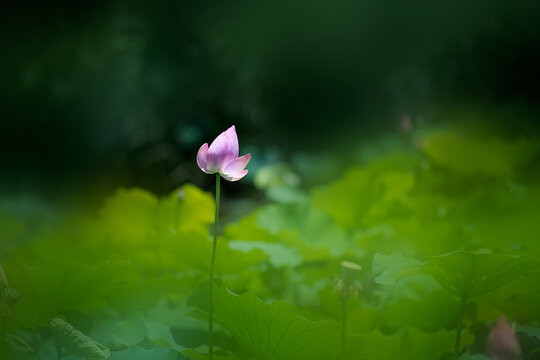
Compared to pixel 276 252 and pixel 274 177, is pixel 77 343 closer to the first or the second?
pixel 276 252

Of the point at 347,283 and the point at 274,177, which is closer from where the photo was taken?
the point at 347,283

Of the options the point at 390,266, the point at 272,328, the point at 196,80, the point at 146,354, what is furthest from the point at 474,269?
the point at 196,80

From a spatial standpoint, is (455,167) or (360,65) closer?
(455,167)

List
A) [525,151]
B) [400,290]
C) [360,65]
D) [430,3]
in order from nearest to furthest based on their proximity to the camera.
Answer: [400,290], [525,151], [430,3], [360,65]

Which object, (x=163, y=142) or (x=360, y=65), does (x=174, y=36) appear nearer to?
(x=163, y=142)

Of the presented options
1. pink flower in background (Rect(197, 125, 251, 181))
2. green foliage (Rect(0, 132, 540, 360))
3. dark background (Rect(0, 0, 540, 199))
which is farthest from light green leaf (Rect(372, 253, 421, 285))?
dark background (Rect(0, 0, 540, 199))

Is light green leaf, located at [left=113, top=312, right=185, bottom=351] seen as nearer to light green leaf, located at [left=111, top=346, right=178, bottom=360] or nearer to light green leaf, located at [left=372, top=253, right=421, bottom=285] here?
light green leaf, located at [left=111, top=346, right=178, bottom=360]

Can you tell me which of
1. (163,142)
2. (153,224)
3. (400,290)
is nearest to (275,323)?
(400,290)

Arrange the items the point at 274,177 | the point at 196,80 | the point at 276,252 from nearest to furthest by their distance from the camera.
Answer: the point at 276,252 → the point at 274,177 → the point at 196,80
